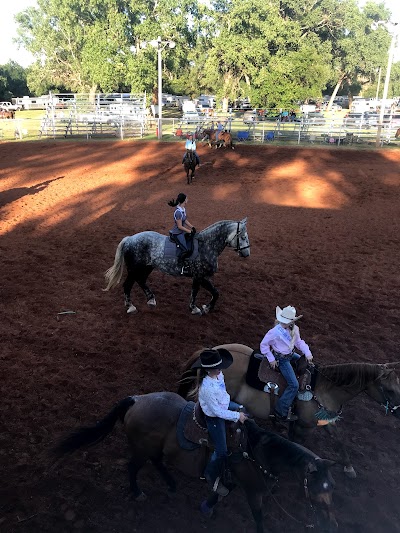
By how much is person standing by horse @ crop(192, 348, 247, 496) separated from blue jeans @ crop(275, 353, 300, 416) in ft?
3.06

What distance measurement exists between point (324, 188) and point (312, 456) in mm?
17395

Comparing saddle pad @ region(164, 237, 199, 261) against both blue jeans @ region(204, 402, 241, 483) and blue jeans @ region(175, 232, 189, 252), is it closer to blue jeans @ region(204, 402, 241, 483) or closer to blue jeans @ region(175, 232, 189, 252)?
blue jeans @ region(175, 232, 189, 252)

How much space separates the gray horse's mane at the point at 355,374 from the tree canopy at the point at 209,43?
35.5 metres

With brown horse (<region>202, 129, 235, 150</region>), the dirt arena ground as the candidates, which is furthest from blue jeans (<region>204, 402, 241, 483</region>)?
brown horse (<region>202, 129, 235, 150</region>)

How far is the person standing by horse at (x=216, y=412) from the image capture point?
13.6 feet

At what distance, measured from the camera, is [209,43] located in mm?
42656

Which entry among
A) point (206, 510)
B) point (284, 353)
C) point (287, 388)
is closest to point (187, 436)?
point (206, 510)

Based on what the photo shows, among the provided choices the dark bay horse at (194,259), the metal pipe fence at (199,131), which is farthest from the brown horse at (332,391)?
the metal pipe fence at (199,131)

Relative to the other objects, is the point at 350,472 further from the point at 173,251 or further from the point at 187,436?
the point at 173,251

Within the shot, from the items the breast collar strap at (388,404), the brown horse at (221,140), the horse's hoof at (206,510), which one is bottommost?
the horse's hoof at (206,510)

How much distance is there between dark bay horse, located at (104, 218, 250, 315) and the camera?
26.6ft

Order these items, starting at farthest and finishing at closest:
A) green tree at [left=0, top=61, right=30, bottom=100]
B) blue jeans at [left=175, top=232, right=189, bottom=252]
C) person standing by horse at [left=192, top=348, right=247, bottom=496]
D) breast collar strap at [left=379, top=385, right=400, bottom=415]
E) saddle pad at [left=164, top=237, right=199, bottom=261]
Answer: green tree at [left=0, top=61, right=30, bottom=100] → saddle pad at [left=164, top=237, right=199, bottom=261] → blue jeans at [left=175, top=232, right=189, bottom=252] → breast collar strap at [left=379, top=385, right=400, bottom=415] → person standing by horse at [left=192, top=348, right=247, bottom=496]

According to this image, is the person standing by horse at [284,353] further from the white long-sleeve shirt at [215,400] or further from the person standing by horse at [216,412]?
the white long-sleeve shirt at [215,400]

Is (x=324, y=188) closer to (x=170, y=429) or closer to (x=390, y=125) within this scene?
(x=390, y=125)
